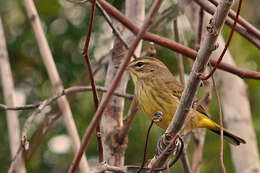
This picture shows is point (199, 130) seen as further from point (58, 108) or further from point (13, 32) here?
point (13, 32)

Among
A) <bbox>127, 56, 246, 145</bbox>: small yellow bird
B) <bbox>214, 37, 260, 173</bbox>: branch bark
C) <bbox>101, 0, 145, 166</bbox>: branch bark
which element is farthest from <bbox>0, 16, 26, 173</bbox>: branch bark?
<bbox>214, 37, 260, 173</bbox>: branch bark

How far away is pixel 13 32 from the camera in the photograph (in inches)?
189

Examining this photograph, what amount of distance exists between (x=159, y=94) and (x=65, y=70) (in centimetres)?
117

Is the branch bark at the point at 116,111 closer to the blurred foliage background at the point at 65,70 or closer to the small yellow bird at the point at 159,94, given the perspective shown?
the small yellow bird at the point at 159,94

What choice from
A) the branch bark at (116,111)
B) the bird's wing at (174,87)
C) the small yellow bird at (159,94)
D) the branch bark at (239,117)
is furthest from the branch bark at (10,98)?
the branch bark at (239,117)

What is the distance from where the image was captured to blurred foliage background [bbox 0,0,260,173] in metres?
4.44

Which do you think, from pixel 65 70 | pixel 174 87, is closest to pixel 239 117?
pixel 174 87

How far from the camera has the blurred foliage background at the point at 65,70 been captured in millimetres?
4438

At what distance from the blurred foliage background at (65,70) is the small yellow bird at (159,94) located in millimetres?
592

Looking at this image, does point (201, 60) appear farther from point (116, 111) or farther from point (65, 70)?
point (65, 70)

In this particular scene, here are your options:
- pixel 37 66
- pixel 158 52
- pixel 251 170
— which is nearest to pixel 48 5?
pixel 37 66

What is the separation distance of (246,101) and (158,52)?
3.80 feet

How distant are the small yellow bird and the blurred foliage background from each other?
1.94ft

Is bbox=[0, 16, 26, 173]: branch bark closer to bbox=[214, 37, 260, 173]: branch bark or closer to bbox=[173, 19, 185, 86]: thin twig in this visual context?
bbox=[173, 19, 185, 86]: thin twig
